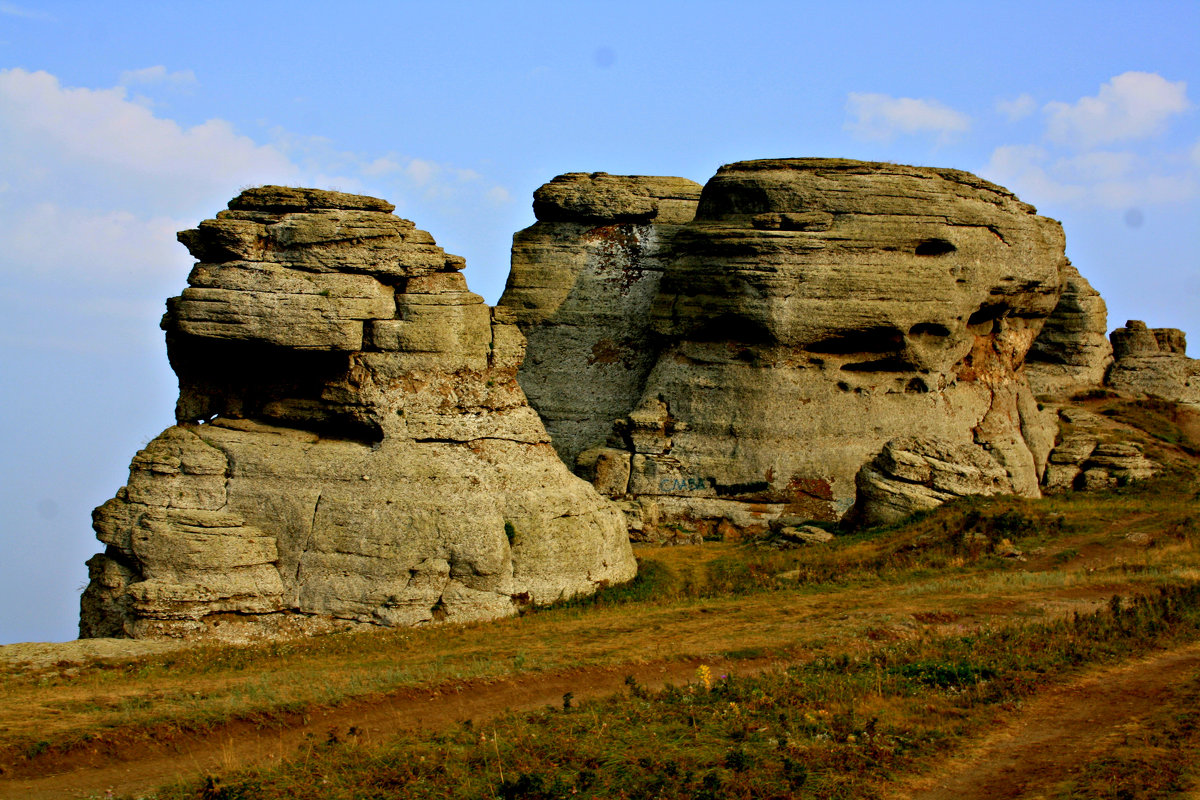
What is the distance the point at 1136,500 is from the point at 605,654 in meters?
14.6

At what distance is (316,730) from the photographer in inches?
464

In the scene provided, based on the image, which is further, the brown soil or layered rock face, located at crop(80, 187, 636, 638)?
layered rock face, located at crop(80, 187, 636, 638)

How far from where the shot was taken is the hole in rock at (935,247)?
2730 cm

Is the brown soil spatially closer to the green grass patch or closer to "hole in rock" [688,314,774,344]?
the green grass patch

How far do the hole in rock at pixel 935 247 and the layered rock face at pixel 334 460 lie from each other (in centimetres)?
1154

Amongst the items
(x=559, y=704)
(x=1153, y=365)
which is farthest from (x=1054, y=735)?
(x=1153, y=365)

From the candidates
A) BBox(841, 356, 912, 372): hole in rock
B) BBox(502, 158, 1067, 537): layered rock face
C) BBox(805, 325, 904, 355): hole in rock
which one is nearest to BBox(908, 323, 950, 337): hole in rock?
BBox(502, 158, 1067, 537): layered rock face

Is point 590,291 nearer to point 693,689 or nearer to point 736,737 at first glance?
point 693,689

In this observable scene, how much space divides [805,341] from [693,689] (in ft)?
49.8

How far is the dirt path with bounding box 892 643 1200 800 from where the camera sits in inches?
374

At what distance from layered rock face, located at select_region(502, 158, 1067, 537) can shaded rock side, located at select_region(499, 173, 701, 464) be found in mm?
2220

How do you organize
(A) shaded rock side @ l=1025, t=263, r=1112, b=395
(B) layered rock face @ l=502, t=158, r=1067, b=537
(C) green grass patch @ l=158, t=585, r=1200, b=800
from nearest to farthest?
1. (C) green grass patch @ l=158, t=585, r=1200, b=800
2. (B) layered rock face @ l=502, t=158, r=1067, b=537
3. (A) shaded rock side @ l=1025, t=263, r=1112, b=395

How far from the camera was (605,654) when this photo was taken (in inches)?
566

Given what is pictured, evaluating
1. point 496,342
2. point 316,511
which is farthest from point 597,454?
point 316,511
